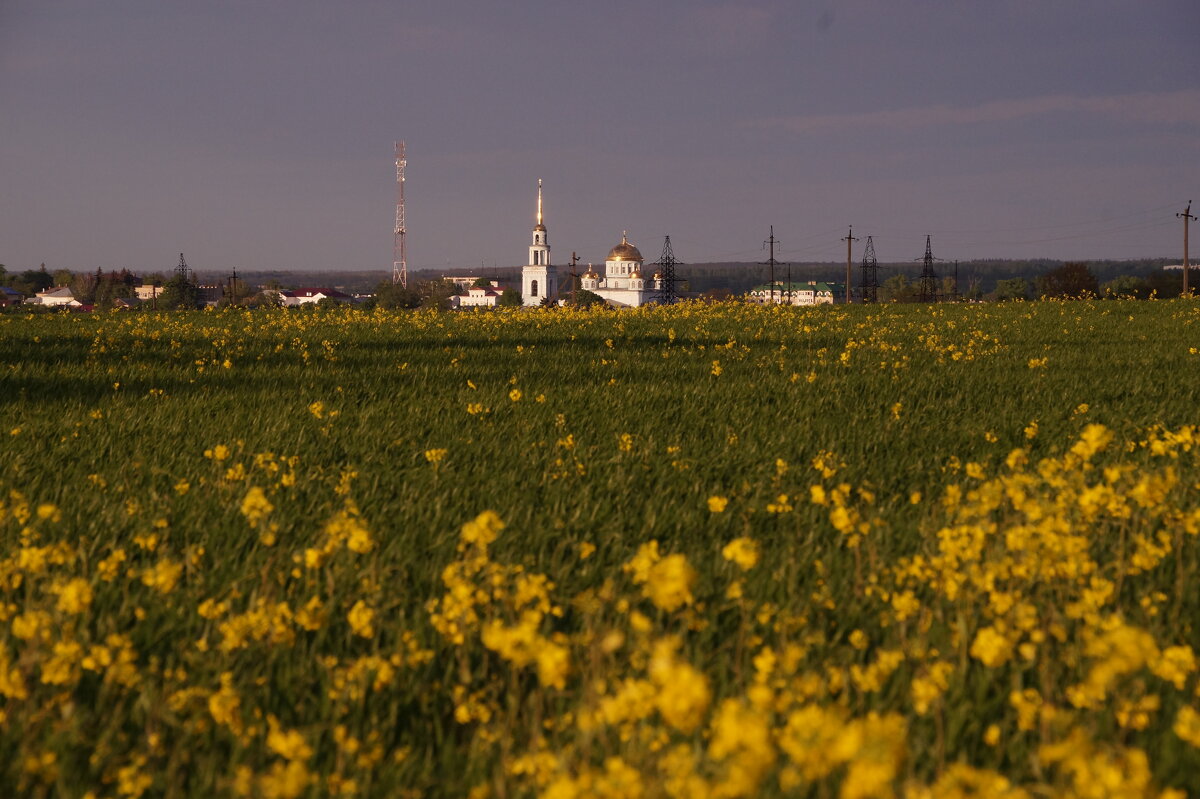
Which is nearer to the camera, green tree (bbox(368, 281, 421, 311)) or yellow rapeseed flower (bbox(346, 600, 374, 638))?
yellow rapeseed flower (bbox(346, 600, 374, 638))

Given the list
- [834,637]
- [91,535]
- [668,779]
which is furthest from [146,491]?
[668,779]

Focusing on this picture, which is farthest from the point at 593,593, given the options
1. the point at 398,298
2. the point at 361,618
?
the point at 398,298

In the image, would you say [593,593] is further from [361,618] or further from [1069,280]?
[1069,280]

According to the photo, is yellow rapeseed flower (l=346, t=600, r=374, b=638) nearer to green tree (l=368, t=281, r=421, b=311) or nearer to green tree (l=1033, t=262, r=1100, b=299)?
green tree (l=1033, t=262, r=1100, b=299)

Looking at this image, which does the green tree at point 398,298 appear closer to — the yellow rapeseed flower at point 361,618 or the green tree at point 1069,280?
the green tree at point 1069,280

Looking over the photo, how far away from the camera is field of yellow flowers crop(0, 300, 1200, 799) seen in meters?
2.52

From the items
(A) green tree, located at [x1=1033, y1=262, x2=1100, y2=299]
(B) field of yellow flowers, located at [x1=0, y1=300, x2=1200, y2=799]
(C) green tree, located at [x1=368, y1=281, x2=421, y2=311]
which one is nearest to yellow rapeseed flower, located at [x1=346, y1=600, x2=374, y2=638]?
(B) field of yellow flowers, located at [x1=0, y1=300, x2=1200, y2=799]

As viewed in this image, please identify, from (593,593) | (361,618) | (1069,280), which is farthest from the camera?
(1069,280)

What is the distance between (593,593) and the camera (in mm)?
3984

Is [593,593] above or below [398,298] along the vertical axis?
below

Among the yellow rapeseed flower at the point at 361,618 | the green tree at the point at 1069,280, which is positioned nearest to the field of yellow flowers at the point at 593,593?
the yellow rapeseed flower at the point at 361,618

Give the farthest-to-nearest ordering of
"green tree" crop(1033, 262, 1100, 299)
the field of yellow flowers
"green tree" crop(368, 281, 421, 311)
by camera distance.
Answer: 1. "green tree" crop(368, 281, 421, 311)
2. "green tree" crop(1033, 262, 1100, 299)
3. the field of yellow flowers

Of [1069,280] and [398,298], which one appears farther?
[398,298]

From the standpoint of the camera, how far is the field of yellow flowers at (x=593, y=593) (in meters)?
2.52
